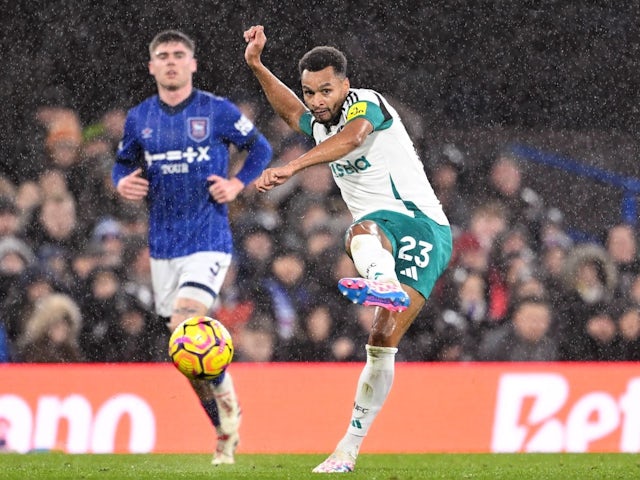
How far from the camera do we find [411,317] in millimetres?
5723

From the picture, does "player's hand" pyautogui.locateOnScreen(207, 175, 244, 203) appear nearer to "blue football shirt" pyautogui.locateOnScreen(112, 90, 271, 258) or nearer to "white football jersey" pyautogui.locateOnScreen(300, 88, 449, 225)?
"blue football shirt" pyautogui.locateOnScreen(112, 90, 271, 258)

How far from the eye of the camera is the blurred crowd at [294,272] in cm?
905

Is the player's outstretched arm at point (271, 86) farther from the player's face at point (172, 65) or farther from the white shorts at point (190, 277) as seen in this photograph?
the player's face at point (172, 65)

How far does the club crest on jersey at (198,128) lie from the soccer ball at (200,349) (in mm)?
2054

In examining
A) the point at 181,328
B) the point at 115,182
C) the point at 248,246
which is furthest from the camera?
the point at 248,246

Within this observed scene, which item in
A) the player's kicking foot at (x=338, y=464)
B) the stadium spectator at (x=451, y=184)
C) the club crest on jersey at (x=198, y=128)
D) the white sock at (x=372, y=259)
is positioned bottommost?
the player's kicking foot at (x=338, y=464)

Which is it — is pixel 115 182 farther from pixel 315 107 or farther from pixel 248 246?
pixel 315 107

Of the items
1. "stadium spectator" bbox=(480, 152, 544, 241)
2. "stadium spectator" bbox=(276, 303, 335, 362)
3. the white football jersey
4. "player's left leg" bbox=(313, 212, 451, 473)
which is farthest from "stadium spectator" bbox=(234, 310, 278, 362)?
"player's left leg" bbox=(313, 212, 451, 473)

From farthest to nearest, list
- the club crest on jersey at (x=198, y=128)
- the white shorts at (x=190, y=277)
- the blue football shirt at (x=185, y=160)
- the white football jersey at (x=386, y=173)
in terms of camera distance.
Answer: the club crest on jersey at (x=198, y=128) < the blue football shirt at (x=185, y=160) < the white shorts at (x=190, y=277) < the white football jersey at (x=386, y=173)

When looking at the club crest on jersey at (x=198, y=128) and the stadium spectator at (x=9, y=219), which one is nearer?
the club crest on jersey at (x=198, y=128)

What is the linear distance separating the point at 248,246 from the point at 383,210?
3587 millimetres

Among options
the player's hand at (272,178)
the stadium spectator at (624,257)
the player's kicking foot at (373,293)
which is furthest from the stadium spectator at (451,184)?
the player's hand at (272,178)

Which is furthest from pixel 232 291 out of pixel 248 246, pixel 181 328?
pixel 181 328

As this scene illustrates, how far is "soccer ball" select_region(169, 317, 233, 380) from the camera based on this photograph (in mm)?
6273
